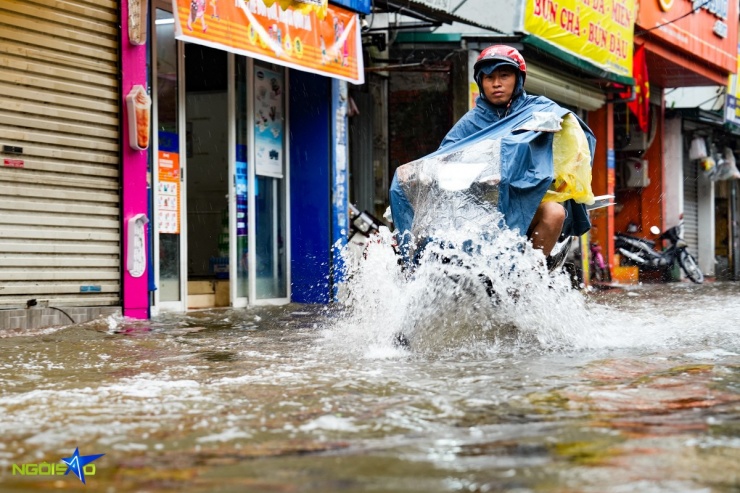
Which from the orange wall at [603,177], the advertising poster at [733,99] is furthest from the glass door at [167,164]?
the advertising poster at [733,99]

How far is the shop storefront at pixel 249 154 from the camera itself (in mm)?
10094

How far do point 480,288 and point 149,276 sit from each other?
15.2ft

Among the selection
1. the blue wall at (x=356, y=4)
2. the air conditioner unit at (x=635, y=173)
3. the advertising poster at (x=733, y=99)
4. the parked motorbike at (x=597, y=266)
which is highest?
the advertising poster at (x=733, y=99)

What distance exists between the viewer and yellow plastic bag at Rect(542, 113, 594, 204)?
6422mm

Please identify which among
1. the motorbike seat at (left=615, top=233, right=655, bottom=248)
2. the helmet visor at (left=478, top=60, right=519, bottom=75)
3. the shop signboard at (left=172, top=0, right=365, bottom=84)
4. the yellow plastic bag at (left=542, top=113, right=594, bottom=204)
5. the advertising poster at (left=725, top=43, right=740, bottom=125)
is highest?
the advertising poster at (left=725, top=43, right=740, bottom=125)

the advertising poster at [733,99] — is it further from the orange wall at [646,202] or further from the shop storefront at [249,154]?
the shop storefront at [249,154]

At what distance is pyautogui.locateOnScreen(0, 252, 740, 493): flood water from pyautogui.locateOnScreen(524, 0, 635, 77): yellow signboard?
8472 mm

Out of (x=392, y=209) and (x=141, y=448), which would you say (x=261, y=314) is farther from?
(x=141, y=448)

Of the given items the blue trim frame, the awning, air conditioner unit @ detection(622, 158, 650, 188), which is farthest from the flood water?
air conditioner unit @ detection(622, 158, 650, 188)

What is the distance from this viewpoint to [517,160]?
6039 mm

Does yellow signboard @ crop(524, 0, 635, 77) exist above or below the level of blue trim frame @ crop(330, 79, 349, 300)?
above

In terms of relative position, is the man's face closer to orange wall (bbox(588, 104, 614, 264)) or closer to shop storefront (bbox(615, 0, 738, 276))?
orange wall (bbox(588, 104, 614, 264))

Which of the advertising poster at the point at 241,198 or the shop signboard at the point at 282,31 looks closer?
Result: the shop signboard at the point at 282,31

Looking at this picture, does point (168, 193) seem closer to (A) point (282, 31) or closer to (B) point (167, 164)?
(B) point (167, 164)
